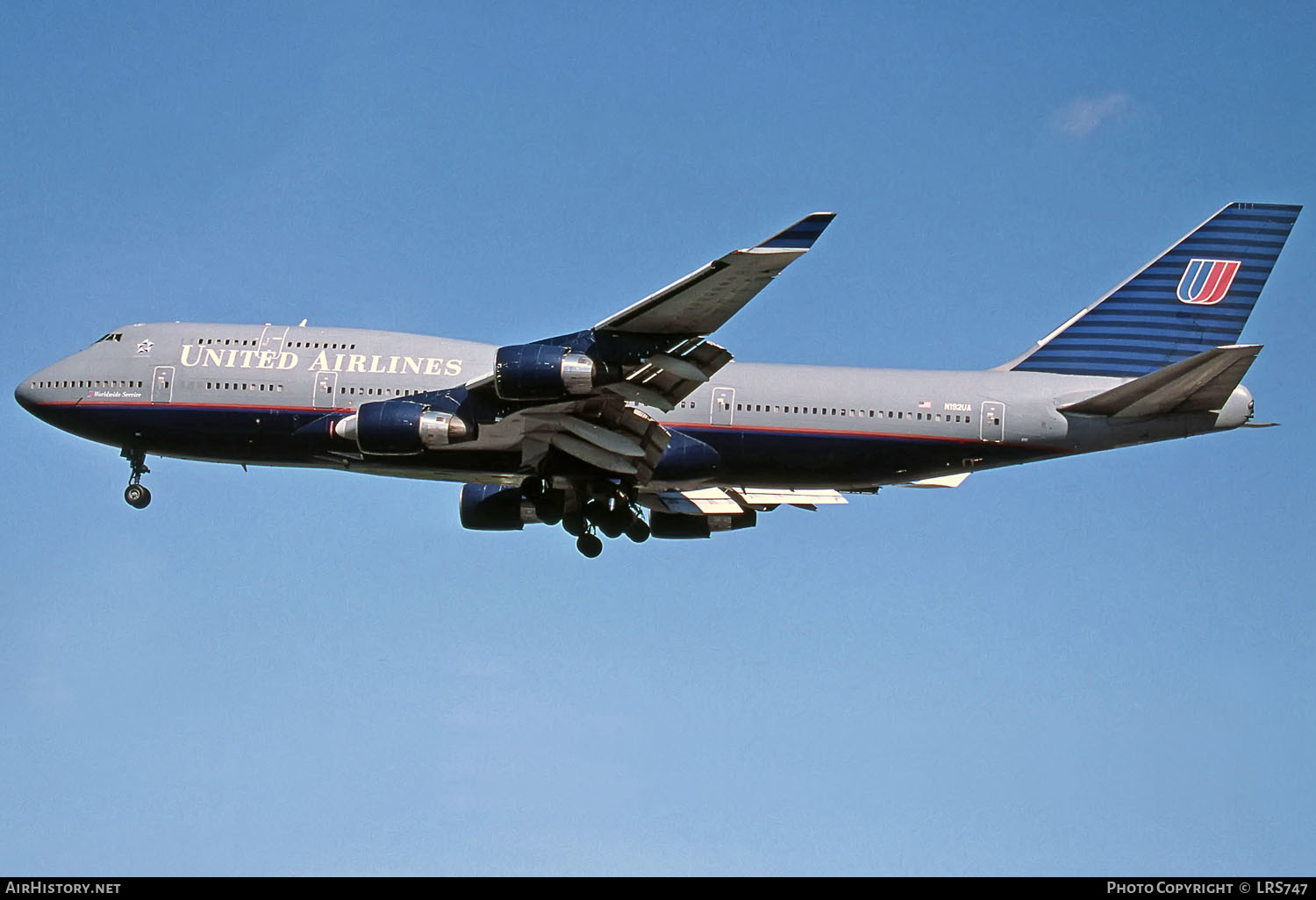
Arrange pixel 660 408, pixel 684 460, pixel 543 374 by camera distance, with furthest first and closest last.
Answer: pixel 684 460
pixel 660 408
pixel 543 374

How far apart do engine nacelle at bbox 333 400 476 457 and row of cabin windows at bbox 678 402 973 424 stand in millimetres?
5724

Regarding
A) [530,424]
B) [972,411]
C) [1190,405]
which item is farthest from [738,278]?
[1190,405]

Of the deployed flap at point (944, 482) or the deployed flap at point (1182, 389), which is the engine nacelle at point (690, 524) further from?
the deployed flap at point (1182, 389)

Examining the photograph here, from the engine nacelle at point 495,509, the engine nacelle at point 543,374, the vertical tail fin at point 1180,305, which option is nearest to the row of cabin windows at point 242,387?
the engine nacelle at point 495,509

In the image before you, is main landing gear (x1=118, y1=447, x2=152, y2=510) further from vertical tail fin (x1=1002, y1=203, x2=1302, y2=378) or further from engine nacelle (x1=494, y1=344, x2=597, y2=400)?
vertical tail fin (x1=1002, y1=203, x2=1302, y2=378)

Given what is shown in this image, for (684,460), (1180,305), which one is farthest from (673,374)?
(1180,305)

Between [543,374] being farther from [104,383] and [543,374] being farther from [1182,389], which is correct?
[1182,389]

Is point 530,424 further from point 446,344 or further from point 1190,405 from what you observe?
point 1190,405

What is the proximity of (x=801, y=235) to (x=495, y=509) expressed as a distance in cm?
1498

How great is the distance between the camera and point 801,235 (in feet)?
86.0

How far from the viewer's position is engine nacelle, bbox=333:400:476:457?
32.2 meters

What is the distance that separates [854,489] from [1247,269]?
11.5 meters

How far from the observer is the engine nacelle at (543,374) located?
1185 inches
